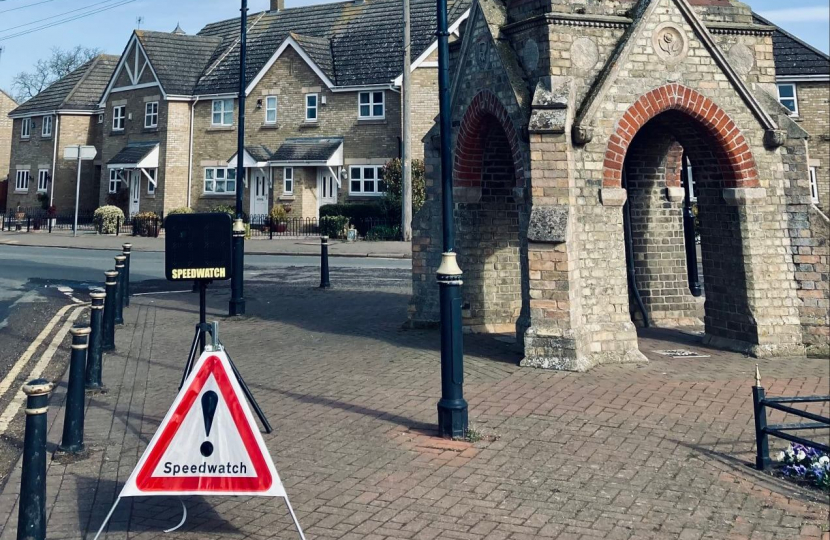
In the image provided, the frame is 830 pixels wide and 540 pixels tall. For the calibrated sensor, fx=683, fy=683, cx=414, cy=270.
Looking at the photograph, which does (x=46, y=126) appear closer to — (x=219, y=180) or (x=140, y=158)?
(x=140, y=158)

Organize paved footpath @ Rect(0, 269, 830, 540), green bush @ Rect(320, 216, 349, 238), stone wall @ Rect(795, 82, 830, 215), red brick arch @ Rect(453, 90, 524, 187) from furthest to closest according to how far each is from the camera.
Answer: green bush @ Rect(320, 216, 349, 238), stone wall @ Rect(795, 82, 830, 215), red brick arch @ Rect(453, 90, 524, 187), paved footpath @ Rect(0, 269, 830, 540)

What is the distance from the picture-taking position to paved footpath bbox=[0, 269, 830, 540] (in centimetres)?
470

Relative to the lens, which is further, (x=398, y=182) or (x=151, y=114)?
(x=151, y=114)

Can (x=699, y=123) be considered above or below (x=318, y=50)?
below

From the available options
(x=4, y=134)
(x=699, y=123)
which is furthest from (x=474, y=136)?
(x=4, y=134)

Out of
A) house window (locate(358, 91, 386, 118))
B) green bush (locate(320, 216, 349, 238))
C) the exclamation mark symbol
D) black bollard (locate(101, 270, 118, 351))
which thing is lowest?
the exclamation mark symbol

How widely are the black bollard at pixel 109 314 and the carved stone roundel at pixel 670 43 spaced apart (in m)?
8.50

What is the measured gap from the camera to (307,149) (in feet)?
118

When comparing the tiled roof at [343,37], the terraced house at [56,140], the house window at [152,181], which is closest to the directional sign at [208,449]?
the tiled roof at [343,37]

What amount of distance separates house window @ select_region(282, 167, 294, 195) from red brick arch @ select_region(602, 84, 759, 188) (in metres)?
28.2

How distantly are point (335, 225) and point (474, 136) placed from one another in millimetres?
21824

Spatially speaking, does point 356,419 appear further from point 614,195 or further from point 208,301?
point 208,301

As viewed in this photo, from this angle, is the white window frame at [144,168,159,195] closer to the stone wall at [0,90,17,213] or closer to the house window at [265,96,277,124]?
the house window at [265,96,277,124]

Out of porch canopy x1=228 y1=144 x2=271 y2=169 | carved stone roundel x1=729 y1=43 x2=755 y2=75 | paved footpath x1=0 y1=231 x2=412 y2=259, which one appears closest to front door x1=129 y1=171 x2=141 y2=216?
paved footpath x1=0 y1=231 x2=412 y2=259
